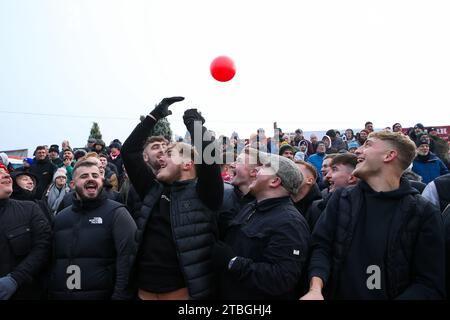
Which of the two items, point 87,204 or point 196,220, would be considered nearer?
point 196,220

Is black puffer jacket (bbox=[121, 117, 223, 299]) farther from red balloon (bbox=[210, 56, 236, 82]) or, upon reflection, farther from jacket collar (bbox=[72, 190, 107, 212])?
red balloon (bbox=[210, 56, 236, 82])

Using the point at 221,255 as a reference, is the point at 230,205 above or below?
above

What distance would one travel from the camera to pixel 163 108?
3277 millimetres

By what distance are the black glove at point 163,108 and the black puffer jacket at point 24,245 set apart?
5.08 feet

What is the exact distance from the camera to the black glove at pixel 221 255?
109 inches

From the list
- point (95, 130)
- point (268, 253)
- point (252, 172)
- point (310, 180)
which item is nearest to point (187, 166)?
point (252, 172)

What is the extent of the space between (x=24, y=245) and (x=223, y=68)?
2.46 meters

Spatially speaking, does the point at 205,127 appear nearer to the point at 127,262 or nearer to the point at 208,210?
the point at 208,210

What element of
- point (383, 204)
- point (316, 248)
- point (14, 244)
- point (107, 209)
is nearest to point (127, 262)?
point (107, 209)

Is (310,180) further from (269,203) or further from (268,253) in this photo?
(268,253)

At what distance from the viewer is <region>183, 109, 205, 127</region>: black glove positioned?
Result: 116 inches

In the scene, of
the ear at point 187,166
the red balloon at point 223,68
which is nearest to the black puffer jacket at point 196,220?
the ear at point 187,166

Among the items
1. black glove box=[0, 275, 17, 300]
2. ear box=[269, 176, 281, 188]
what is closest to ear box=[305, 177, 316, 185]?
ear box=[269, 176, 281, 188]

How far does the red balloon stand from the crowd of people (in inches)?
33.8
